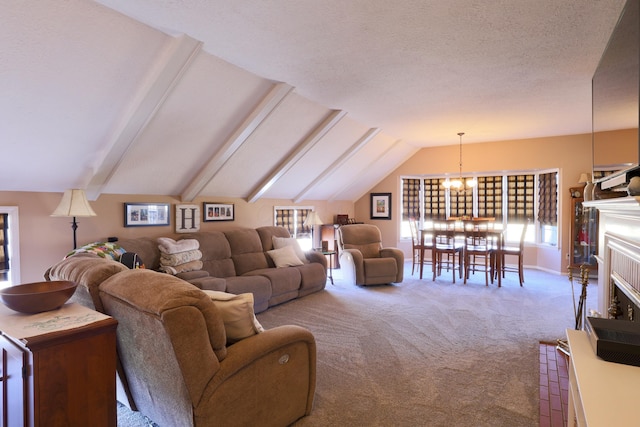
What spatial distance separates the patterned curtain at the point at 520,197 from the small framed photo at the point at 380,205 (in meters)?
2.59

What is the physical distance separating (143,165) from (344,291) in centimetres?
335

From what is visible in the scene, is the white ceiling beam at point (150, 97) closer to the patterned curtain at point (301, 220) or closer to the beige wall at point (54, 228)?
the beige wall at point (54, 228)

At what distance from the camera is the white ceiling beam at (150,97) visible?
9.11 ft

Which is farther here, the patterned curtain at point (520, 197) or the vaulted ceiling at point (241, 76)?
the patterned curtain at point (520, 197)

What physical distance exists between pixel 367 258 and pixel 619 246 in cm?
401

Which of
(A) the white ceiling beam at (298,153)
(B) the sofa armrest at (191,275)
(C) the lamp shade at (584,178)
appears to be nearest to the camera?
(B) the sofa armrest at (191,275)

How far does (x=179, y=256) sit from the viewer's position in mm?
4070

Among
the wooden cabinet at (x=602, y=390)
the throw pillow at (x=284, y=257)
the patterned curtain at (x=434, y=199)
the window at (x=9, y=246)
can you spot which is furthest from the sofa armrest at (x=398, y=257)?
the window at (x=9, y=246)

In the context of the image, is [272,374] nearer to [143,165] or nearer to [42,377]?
[42,377]

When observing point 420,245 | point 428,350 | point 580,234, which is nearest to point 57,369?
point 428,350

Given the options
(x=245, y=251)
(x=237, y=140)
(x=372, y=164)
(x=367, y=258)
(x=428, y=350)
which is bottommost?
(x=428, y=350)

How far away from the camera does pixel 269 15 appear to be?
7.91ft

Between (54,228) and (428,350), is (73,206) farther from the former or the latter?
(428,350)

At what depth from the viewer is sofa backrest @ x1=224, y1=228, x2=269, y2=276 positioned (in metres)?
4.92
